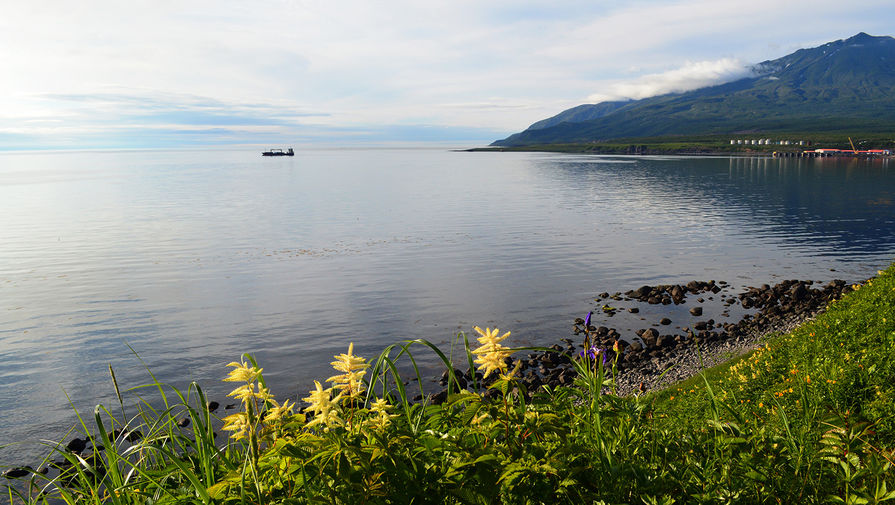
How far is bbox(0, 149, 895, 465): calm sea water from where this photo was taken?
2430 centimetres

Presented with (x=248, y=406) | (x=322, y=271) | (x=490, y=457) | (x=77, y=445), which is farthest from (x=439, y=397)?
(x=322, y=271)

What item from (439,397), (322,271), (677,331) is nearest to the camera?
(439,397)

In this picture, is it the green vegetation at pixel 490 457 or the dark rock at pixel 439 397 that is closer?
the green vegetation at pixel 490 457

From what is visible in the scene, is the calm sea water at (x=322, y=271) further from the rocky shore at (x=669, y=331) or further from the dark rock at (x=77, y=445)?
the rocky shore at (x=669, y=331)

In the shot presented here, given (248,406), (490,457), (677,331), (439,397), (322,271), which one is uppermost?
(248,406)

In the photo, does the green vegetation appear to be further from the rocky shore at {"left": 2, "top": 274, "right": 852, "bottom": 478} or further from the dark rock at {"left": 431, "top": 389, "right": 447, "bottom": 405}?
the dark rock at {"left": 431, "top": 389, "right": 447, "bottom": 405}

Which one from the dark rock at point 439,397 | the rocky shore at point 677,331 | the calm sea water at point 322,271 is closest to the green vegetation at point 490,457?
the rocky shore at point 677,331

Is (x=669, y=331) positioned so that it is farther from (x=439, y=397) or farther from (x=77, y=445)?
(x=77, y=445)

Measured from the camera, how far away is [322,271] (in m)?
41.0

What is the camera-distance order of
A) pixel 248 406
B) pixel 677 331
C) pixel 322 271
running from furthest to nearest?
1. pixel 322 271
2. pixel 677 331
3. pixel 248 406

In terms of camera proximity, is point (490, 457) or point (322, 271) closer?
point (490, 457)

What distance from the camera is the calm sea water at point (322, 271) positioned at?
24300 millimetres

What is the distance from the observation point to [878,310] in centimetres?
1308

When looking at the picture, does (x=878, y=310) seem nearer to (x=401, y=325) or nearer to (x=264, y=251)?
(x=401, y=325)
